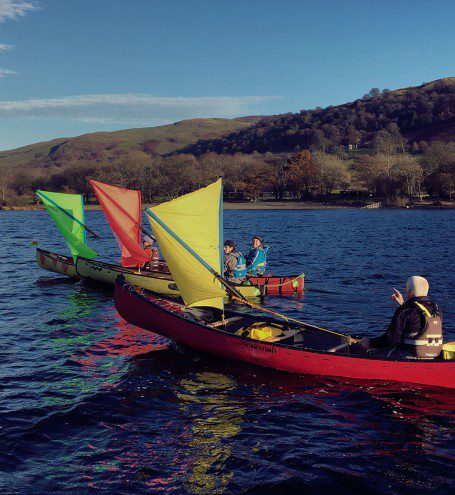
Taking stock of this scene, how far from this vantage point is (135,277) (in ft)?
82.6

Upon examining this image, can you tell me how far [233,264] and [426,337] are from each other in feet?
42.6

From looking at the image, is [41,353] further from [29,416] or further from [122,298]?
[29,416]

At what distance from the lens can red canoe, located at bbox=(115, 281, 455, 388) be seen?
522 inches

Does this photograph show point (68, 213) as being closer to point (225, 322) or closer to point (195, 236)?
point (195, 236)

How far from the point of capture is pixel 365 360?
44.3 ft

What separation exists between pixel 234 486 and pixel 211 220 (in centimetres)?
953

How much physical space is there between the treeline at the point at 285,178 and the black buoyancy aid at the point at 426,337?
105674 millimetres

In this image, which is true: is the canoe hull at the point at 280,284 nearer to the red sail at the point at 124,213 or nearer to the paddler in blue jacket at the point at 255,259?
the paddler in blue jacket at the point at 255,259

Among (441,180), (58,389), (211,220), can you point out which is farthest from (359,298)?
(441,180)

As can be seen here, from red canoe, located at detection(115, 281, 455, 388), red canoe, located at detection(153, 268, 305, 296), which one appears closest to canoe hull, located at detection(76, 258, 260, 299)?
red canoe, located at detection(153, 268, 305, 296)

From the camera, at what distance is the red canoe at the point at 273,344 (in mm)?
13250

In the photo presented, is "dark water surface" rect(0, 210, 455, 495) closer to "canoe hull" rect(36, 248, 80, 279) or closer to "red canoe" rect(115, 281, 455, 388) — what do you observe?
"red canoe" rect(115, 281, 455, 388)

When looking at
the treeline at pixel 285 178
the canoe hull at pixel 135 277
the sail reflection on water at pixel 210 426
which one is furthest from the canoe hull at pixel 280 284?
the treeline at pixel 285 178

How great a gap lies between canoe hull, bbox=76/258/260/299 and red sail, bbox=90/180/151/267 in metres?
0.85
